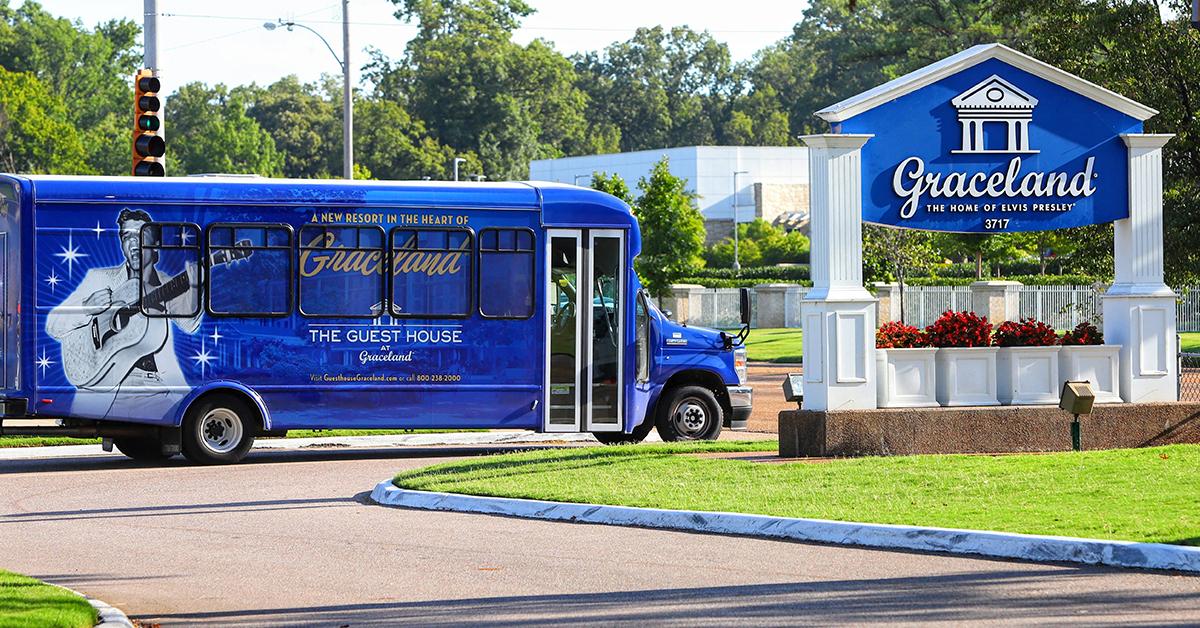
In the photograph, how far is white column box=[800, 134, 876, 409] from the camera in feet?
55.1

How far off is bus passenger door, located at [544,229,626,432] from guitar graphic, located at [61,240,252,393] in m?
4.10

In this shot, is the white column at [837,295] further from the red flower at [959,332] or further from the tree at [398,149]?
the tree at [398,149]

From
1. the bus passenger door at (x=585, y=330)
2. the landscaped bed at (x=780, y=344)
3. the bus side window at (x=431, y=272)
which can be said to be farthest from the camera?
the landscaped bed at (x=780, y=344)

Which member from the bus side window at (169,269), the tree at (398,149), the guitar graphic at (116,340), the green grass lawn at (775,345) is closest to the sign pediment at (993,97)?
the bus side window at (169,269)

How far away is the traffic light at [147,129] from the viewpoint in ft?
67.1

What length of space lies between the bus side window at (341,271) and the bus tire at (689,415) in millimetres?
3579

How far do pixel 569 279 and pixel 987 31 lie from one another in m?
Result: 56.8

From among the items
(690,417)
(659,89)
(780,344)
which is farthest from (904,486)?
(659,89)

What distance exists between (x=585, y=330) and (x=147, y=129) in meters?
5.94

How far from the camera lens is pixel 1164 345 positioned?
18.0m

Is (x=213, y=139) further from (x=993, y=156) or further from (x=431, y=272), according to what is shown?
(x=993, y=156)

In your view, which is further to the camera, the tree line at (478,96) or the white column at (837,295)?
the tree line at (478,96)

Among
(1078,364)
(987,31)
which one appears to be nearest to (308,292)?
(1078,364)

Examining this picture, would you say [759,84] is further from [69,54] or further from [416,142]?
[69,54]
